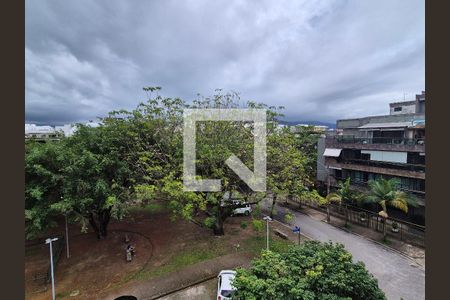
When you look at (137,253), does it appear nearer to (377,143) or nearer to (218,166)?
(218,166)

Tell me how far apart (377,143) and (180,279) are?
18726mm

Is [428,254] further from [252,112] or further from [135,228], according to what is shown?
[135,228]

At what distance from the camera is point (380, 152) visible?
18.9 metres

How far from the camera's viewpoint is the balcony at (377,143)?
16641 millimetres

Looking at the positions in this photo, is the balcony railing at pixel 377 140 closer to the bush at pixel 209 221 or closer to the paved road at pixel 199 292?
the bush at pixel 209 221

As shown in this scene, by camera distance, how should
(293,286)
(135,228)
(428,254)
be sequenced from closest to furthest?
(428,254), (293,286), (135,228)

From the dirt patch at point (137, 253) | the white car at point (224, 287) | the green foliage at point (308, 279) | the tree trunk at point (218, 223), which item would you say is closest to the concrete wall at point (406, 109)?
the dirt patch at point (137, 253)

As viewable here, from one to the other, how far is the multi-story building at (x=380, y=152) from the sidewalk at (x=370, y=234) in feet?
11.2

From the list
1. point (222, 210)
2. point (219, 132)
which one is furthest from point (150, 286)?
point (219, 132)

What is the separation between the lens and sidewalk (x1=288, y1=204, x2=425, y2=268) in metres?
13.5

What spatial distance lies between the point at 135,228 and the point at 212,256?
284 inches

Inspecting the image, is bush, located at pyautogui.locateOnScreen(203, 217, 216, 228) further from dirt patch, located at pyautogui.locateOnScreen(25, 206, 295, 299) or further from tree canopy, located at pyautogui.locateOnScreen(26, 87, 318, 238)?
dirt patch, located at pyautogui.locateOnScreen(25, 206, 295, 299)

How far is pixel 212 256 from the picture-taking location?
13016mm

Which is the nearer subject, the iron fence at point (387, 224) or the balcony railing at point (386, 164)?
the iron fence at point (387, 224)
